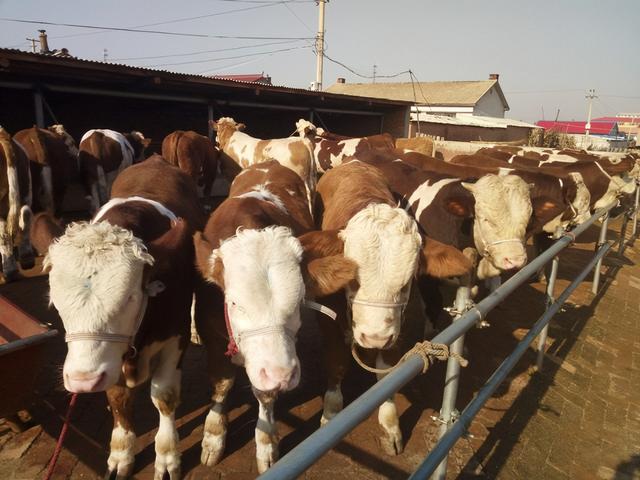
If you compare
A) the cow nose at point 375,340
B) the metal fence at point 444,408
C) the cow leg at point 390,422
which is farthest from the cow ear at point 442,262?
the cow leg at point 390,422

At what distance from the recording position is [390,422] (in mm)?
3199

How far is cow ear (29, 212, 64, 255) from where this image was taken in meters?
2.33

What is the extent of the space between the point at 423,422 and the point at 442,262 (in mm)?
1532

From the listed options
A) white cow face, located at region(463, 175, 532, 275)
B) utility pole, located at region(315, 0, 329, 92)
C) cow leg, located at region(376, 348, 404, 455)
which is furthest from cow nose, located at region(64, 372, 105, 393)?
utility pole, located at region(315, 0, 329, 92)

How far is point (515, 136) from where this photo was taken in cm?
2869

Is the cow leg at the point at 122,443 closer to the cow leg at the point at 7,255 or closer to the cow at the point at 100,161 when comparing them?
the cow leg at the point at 7,255

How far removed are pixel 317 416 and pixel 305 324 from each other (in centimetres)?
173

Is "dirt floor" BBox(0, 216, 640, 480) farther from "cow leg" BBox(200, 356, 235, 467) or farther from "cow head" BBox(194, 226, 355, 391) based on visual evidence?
"cow head" BBox(194, 226, 355, 391)

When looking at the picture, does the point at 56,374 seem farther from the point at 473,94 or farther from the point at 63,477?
the point at 473,94

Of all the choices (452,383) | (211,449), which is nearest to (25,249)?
(211,449)

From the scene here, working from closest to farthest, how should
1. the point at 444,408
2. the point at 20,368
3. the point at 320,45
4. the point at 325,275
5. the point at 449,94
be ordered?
the point at 444,408
the point at 325,275
the point at 20,368
the point at 320,45
the point at 449,94

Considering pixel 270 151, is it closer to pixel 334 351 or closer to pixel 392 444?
pixel 334 351

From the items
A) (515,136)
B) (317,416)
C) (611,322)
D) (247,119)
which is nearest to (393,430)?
(317,416)

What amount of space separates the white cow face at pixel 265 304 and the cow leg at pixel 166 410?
2.97 ft
